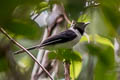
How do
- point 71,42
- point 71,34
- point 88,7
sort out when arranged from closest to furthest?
point 88,7 < point 71,42 < point 71,34

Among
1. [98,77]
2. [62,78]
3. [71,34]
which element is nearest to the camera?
[98,77]

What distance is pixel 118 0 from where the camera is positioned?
24.2 inches

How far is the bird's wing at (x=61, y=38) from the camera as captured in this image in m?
2.89

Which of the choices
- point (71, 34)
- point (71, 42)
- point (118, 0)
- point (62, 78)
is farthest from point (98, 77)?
point (71, 34)

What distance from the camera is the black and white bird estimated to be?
111 inches

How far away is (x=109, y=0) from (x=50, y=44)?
2.30m

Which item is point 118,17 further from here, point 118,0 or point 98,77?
point 98,77

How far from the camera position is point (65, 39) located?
3156mm

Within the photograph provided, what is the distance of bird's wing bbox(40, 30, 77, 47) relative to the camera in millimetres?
2887

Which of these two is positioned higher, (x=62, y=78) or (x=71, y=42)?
(x=71, y=42)

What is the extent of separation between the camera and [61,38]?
122 inches

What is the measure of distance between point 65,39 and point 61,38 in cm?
8

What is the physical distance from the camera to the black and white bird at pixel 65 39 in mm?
2826

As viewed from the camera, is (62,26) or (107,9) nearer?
(107,9)
